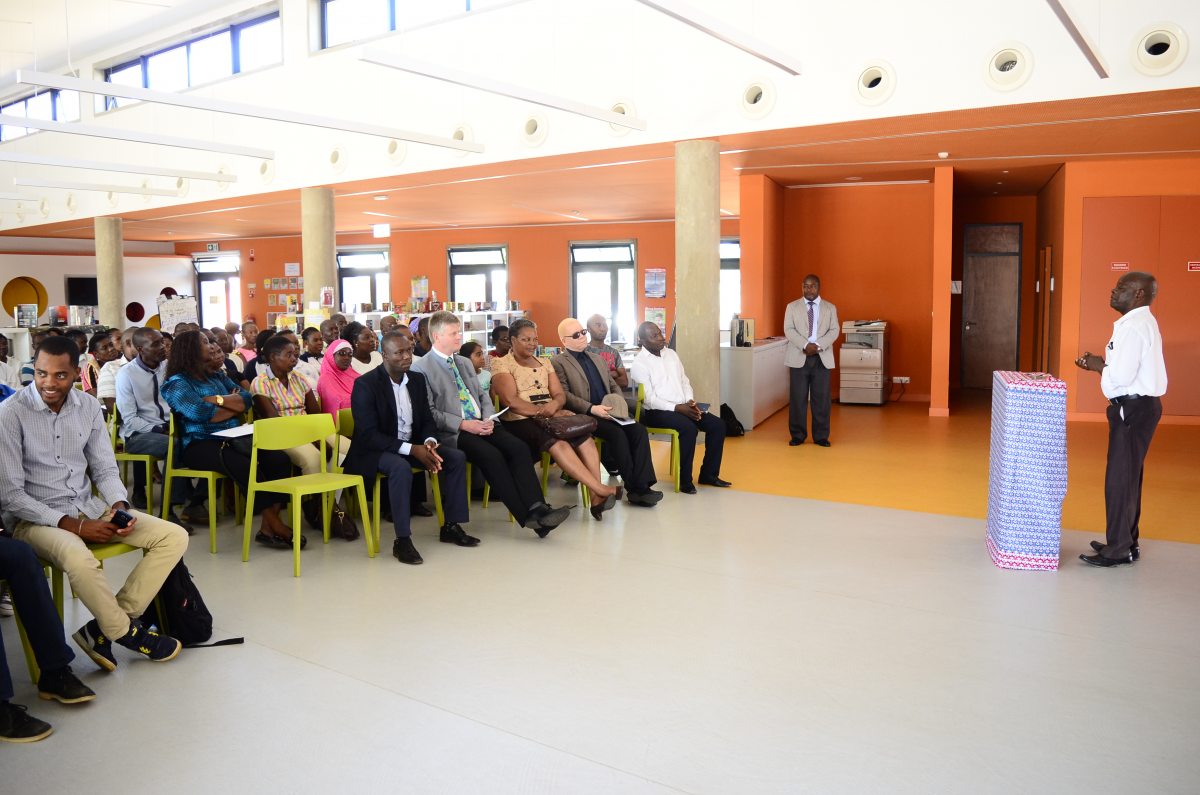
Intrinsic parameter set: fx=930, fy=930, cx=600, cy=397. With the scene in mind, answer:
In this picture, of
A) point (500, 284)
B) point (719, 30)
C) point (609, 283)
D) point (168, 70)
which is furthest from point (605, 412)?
point (500, 284)

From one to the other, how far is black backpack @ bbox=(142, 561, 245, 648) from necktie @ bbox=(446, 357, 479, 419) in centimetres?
221

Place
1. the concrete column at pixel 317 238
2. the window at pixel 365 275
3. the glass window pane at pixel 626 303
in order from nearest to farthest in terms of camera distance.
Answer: the concrete column at pixel 317 238, the glass window pane at pixel 626 303, the window at pixel 365 275

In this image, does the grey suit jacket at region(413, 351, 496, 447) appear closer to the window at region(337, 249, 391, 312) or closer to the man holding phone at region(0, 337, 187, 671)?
the man holding phone at region(0, 337, 187, 671)

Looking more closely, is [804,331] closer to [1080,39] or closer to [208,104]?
[1080,39]

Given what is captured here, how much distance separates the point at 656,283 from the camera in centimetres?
1725

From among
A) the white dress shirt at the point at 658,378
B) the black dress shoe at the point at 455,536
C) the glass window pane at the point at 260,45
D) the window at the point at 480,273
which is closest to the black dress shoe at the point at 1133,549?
the white dress shirt at the point at 658,378

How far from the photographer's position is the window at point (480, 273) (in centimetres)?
1875

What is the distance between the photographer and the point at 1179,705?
3.17m

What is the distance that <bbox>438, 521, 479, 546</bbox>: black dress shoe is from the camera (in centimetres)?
530

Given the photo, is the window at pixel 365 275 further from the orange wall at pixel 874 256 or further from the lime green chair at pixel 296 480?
the lime green chair at pixel 296 480

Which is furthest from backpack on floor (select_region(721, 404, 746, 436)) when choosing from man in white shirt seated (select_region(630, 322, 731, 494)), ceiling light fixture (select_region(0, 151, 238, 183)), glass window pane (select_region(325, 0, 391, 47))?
ceiling light fixture (select_region(0, 151, 238, 183))

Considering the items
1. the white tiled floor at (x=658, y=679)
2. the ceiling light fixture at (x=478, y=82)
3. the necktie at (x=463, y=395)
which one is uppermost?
the ceiling light fixture at (x=478, y=82)

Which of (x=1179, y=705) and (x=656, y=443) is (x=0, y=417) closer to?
(x=1179, y=705)

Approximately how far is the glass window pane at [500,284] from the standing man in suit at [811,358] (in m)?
10.4
